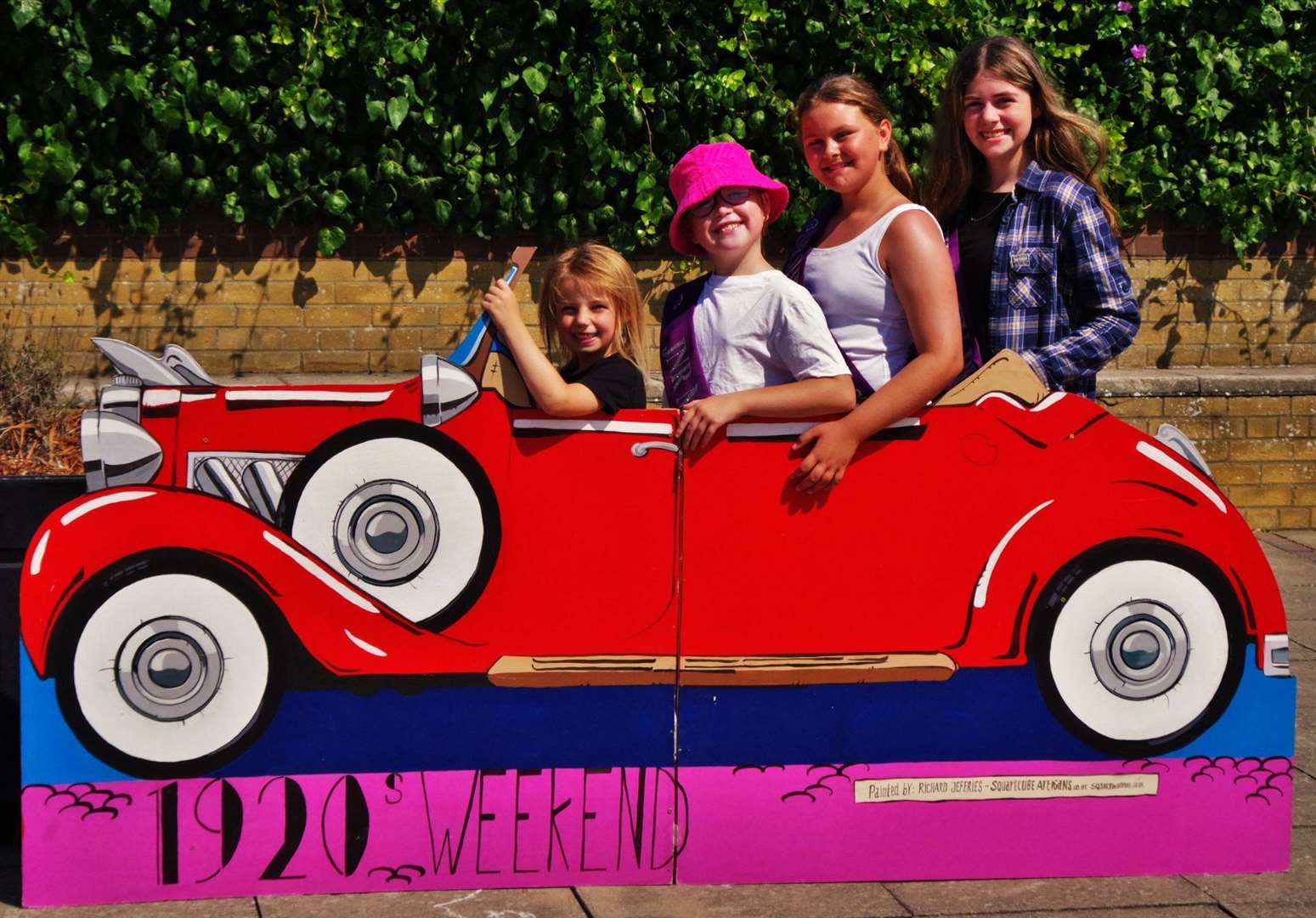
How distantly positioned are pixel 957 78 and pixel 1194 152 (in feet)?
13.7

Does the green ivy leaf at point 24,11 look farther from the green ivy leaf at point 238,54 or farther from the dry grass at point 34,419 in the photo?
the dry grass at point 34,419

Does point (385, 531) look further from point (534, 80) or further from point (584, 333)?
point (534, 80)

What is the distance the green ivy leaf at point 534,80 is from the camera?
6.35 metres

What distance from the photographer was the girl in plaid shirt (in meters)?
3.44

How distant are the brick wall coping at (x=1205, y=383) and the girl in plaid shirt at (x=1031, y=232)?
3504 mm

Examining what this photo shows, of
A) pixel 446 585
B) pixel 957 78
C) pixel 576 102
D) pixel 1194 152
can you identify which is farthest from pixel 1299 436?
pixel 446 585

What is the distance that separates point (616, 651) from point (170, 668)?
3.00 feet

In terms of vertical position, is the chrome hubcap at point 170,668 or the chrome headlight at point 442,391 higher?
the chrome headlight at point 442,391

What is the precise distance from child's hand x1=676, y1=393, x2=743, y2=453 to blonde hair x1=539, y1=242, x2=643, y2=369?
0.84ft

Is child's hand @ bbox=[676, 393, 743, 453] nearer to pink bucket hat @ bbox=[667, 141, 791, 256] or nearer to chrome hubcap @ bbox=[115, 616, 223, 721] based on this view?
pink bucket hat @ bbox=[667, 141, 791, 256]

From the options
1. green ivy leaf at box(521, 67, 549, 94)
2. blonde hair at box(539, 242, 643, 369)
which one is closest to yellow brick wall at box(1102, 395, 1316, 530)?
green ivy leaf at box(521, 67, 549, 94)

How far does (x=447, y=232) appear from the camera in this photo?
6648 mm

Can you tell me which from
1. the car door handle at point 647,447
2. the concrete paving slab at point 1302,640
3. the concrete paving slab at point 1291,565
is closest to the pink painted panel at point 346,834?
the car door handle at point 647,447

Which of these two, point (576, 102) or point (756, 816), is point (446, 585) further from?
point (576, 102)
